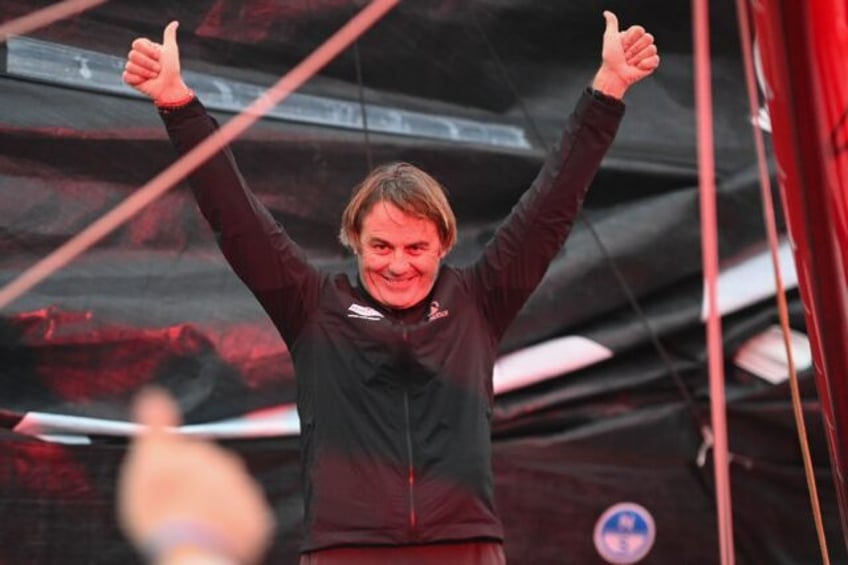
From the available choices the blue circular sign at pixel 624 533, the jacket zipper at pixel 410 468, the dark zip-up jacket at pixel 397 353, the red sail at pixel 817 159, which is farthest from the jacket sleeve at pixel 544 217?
the blue circular sign at pixel 624 533

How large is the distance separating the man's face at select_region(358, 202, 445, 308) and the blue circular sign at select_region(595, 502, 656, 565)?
1499 mm

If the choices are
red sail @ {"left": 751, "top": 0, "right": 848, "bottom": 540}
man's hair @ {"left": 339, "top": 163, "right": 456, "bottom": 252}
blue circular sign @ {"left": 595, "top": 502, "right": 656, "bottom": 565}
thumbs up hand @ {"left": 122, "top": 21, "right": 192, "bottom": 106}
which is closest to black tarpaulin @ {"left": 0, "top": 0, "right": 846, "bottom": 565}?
blue circular sign @ {"left": 595, "top": 502, "right": 656, "bottom": 565}

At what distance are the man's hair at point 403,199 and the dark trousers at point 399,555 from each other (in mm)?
593

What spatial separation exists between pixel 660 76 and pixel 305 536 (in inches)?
86.3

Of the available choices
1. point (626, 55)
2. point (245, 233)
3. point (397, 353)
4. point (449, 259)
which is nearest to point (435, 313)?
point (397, 353)

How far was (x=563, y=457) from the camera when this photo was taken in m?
3.92

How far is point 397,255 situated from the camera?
2666mm

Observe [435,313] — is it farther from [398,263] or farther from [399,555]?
[399,555]

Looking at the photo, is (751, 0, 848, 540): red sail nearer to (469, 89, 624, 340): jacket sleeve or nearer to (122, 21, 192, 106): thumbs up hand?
(469, 89, 624, 340): jacket sleeve

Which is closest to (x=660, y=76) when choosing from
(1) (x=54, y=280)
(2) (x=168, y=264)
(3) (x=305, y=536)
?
(2) (x=168, y=264)

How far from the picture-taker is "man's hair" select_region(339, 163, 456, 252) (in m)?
2.71

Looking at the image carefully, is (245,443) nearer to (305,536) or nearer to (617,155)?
(305,536)

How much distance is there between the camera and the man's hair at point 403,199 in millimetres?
2705

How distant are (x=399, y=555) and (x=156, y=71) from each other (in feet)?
3.09
